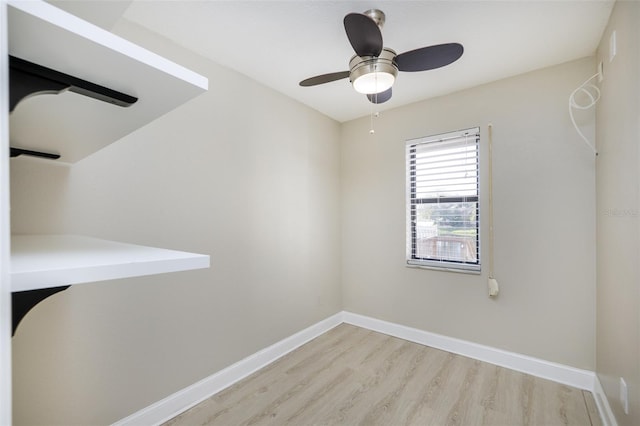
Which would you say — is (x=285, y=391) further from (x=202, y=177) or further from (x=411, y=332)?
(x=202, y=177)

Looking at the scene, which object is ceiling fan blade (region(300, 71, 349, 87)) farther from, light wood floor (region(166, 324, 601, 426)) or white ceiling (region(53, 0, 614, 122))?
light wood floor (region(166, 324, 601, 426))

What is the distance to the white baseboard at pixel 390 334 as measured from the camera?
5.82 ft

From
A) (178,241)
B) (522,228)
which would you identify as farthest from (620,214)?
(178,241)

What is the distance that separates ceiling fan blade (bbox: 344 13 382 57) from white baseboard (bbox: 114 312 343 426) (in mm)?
2350

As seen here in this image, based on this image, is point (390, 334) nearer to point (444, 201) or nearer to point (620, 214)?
point (444, 201)

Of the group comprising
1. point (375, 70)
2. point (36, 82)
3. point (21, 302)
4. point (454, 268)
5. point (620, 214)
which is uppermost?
point (375, 70)

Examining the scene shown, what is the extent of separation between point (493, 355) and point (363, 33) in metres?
2.67

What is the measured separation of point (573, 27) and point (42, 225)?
127 inches

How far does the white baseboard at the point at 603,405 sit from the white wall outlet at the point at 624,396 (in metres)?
0.24

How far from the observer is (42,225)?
1.41m

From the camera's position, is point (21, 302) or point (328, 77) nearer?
point (21, 302)

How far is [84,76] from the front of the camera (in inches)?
23.5

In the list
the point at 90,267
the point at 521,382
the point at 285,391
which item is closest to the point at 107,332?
the point at 285,391

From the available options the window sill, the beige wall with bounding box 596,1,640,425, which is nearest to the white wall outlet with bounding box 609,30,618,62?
the beige wall with bounding box 596,1,640,425
